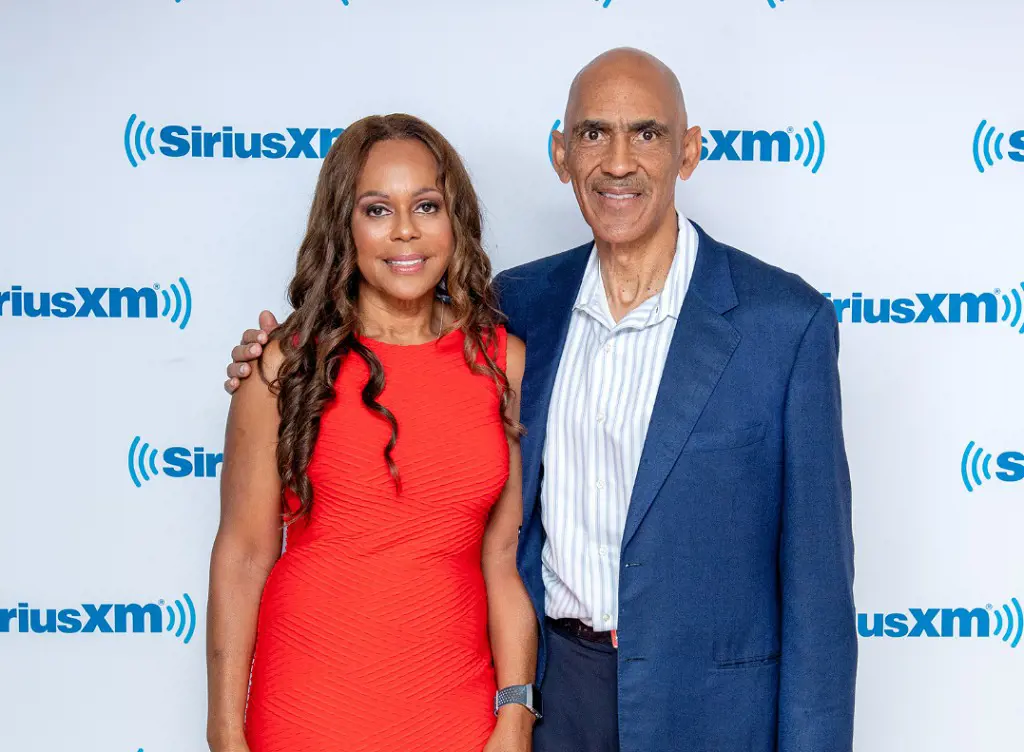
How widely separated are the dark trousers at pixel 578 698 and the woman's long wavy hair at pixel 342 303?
0.42 metres

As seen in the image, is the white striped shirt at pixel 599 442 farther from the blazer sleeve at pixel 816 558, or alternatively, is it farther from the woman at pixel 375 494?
the blazer sleeve at pixel 816 558

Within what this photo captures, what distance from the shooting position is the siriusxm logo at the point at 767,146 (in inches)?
102

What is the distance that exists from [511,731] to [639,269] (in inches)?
34.3

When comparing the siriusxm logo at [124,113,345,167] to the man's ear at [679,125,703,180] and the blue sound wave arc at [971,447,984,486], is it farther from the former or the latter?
the blue sound wave arc at [971,447,984,486]

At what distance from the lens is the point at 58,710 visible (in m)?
2.75

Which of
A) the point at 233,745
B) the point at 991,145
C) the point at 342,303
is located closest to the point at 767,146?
the point at 991,145

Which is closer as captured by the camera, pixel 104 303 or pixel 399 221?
pixel 399 221

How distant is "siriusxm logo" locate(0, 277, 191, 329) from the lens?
8.70 feet

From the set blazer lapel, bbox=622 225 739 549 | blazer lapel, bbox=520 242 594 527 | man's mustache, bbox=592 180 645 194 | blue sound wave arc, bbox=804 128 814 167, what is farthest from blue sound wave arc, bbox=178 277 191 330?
blue sound wave arc, bbox=804 128 814 167

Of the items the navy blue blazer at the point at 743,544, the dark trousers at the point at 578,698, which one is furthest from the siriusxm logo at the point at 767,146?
the dark trousers at the point at 578,698

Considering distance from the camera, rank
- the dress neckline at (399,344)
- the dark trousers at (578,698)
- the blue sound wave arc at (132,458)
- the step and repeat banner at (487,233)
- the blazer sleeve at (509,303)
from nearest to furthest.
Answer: the dark trousers at (578,698)
the dress neckline at (399,344)
the blazer sleeve at (509,303)
the step and repeat banner at (487,233)
the blue sound wave arc at (132,458)

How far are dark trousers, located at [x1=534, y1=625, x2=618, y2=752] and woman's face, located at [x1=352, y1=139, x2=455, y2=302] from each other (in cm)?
71

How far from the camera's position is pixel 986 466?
2633 mm

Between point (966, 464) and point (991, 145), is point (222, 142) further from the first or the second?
point (966, 464)
